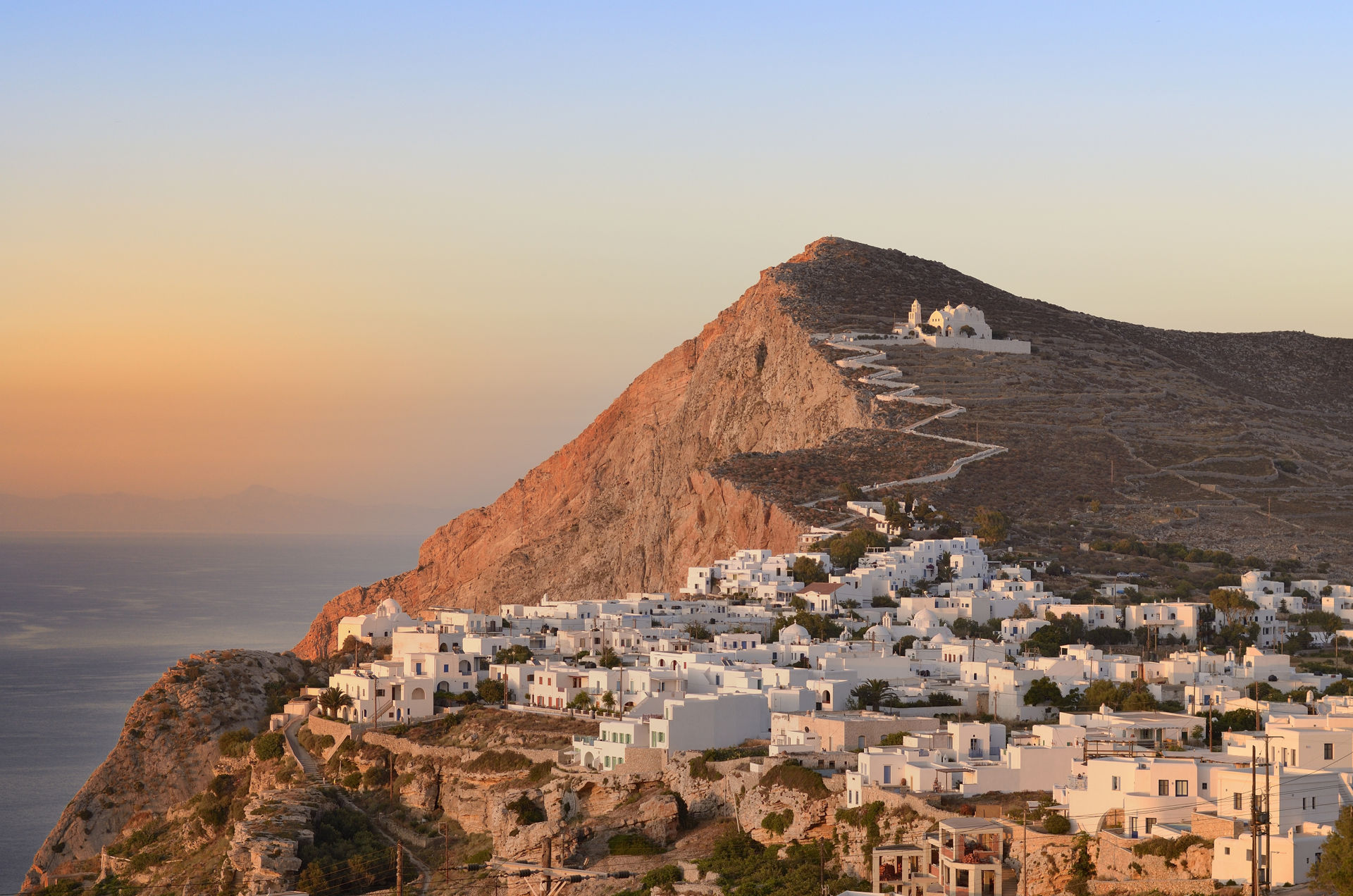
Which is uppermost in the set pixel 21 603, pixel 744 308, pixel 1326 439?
pixel 744 308

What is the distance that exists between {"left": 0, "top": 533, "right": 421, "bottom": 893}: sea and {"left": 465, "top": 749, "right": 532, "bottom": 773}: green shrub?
18002mm

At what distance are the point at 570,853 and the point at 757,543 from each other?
34048 mm

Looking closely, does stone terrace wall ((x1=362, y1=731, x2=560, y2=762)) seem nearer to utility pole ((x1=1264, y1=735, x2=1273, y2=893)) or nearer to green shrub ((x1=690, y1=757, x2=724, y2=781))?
green shrub ((x1=690, y1=757, x2=724, y2=781))

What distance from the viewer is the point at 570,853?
112 ft

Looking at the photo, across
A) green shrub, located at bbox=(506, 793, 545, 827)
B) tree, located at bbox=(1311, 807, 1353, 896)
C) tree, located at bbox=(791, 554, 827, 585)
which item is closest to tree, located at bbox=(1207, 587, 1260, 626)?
tree, located at bbox=(791, 554, 827, 585)

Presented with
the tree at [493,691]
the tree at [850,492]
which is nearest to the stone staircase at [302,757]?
the tree at [493,691]

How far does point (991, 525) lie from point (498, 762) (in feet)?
92.5

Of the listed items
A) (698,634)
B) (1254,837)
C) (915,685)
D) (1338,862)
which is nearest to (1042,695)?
(915,685)

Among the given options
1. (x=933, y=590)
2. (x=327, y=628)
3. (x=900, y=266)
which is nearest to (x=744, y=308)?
(x=900, y=266)

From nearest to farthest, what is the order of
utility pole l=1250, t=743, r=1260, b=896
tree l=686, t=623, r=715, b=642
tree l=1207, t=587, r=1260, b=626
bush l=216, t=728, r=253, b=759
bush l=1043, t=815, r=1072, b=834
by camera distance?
1. utility pole l=1250, t=743, r=1260, b=896
2. bush l=1043, t=815, r=1072, b=834
3. bush l=216, t=728, r=253, b=759
4. tree l=686, t=623, r=715, b=642
5. tree l=1207, t=587, r=1260, b=626

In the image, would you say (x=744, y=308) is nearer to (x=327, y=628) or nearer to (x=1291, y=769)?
(x=327, y=628)

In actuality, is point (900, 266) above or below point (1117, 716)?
above

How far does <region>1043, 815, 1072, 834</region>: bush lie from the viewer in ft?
93.0

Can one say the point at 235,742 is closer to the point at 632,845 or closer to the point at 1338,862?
the point at 632,845
